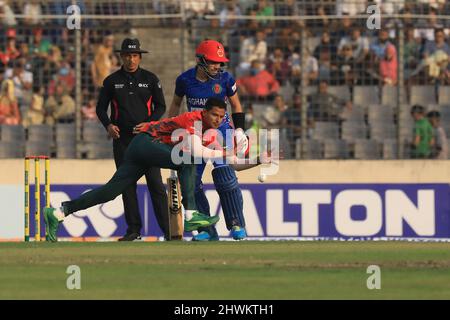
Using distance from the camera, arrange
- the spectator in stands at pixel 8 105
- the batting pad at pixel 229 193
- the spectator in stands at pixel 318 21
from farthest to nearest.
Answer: the spectator in stands at pixel 8 105
the spectator in stands at pixel 318 21
the batting pad at pixel 229 193

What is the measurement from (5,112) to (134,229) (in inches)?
230

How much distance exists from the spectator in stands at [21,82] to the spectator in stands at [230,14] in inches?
119

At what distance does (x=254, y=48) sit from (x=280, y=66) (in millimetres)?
471

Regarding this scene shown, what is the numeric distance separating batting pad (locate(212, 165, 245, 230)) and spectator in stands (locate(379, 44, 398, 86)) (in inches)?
249

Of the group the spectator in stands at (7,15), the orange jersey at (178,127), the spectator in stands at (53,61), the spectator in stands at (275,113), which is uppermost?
the spectator in stands at (7,15)

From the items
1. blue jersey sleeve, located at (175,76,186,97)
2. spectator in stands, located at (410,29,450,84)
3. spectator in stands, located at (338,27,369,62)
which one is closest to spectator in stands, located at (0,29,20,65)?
spectator in stands, located at (338,27,369,62)

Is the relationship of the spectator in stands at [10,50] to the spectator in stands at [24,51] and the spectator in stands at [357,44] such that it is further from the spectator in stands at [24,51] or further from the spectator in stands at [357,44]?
the spectator in stands at [357,44]

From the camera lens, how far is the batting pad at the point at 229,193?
47.1 feet

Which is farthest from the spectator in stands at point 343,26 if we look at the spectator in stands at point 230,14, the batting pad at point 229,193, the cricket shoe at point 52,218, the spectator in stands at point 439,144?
the cricket shoe at point 52,218

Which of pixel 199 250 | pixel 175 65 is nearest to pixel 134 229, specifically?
pixel 199 250

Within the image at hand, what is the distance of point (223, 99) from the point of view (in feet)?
47.1

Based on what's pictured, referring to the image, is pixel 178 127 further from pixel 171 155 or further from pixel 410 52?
pixel 410 52

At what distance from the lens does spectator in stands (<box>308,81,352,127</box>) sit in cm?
2008

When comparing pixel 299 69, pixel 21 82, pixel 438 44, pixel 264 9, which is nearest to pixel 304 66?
pixel 299 69
